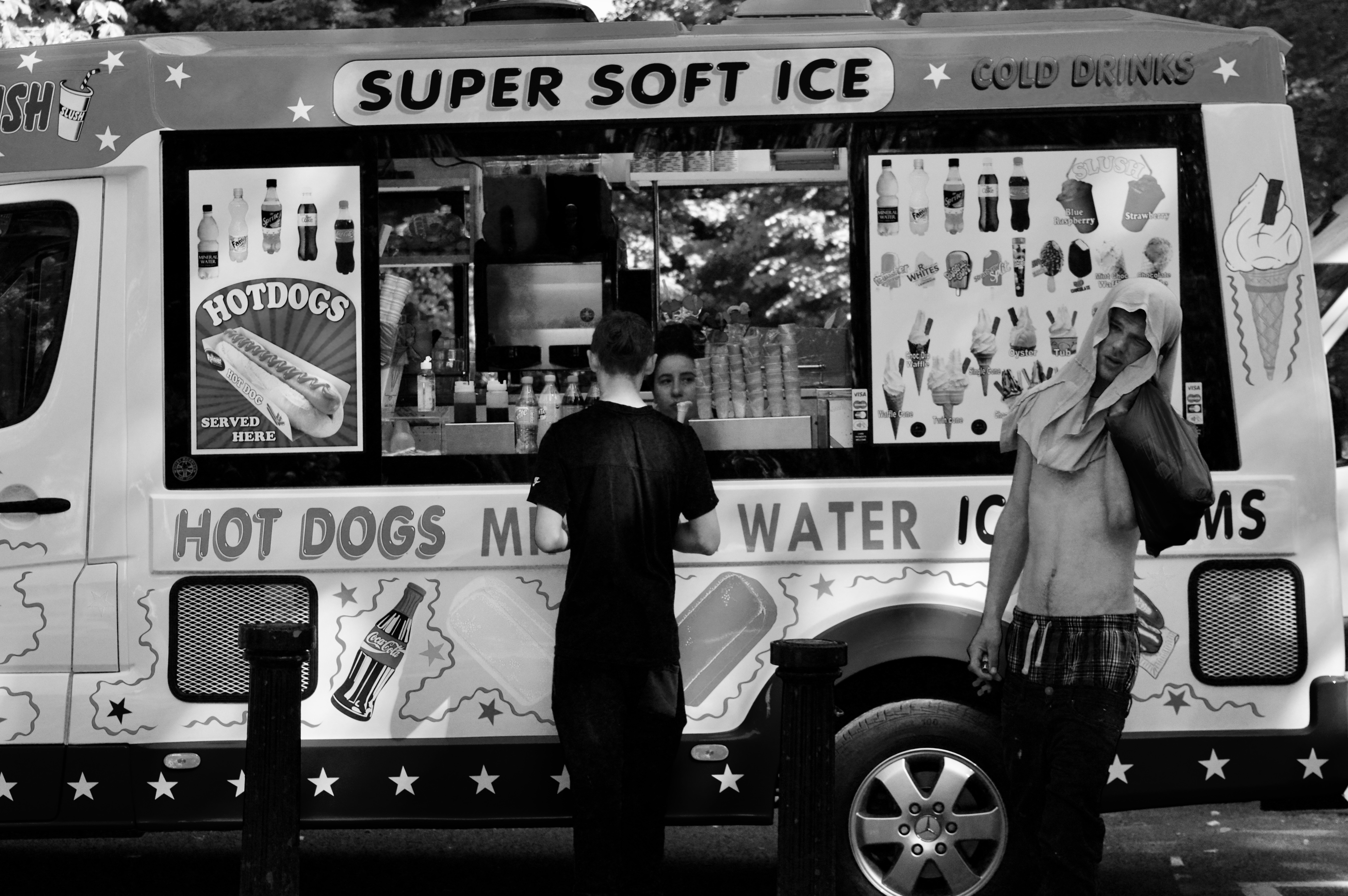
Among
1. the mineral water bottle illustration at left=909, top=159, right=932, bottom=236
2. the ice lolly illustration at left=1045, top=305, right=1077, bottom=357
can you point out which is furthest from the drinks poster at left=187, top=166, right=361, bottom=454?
the ice lolly illustration at left=1045, top=305, right=1077, bottom=357

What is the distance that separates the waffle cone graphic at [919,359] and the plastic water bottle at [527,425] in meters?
1.30

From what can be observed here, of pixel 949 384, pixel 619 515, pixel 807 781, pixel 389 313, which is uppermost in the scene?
pixel 389 313

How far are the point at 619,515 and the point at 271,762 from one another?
1286 mm

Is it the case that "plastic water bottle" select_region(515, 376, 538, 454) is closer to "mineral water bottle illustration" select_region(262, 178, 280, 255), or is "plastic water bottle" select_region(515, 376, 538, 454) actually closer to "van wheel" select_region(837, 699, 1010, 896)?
"mineral water bottle illustration" select_region(262, 178, 280, 255)

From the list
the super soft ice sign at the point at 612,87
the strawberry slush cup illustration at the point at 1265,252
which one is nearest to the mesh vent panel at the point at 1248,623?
the strawberry slush cup illustration at the point at 1265,252

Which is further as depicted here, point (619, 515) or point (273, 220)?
point (273, 220)

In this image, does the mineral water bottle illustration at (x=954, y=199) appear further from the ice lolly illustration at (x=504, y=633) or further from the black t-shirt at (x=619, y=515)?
the ice lolly illustration at (x=504, y=633)

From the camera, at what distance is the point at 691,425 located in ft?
16.6

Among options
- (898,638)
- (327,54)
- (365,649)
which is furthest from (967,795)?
(327,54)

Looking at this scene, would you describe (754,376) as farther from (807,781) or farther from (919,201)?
(807,781)

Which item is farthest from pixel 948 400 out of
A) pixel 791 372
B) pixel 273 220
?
pixel 273 220

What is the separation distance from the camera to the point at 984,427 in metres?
4.95

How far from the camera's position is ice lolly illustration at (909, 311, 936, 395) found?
497 cm

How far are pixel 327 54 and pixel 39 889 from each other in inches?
133
